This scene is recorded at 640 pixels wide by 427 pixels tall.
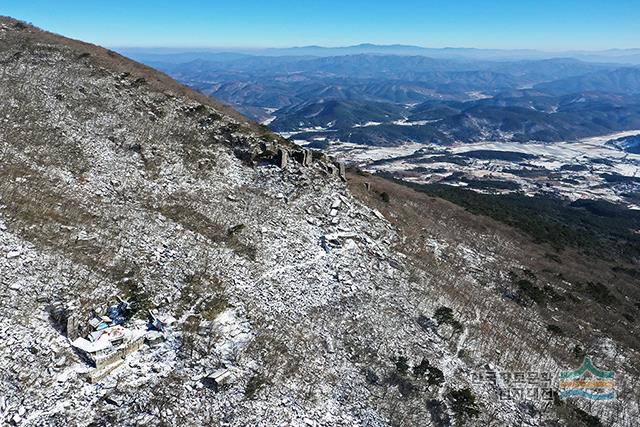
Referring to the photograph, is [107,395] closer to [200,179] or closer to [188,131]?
[200,179]

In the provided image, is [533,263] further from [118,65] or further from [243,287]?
[118,65]

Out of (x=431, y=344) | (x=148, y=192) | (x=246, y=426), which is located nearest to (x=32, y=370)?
(x=246, y=426)

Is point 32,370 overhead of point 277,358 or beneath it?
overhead

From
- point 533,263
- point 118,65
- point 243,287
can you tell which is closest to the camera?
point 243,287

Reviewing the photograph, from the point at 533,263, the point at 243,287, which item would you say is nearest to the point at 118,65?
the point at 243,287

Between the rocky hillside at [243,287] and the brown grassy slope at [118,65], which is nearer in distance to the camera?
the rocky hillside at [243,287]

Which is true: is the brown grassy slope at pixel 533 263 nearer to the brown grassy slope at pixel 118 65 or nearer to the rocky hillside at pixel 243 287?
the rocky hillside at pixel 243 287

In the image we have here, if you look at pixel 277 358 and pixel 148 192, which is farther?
pixel 148 192

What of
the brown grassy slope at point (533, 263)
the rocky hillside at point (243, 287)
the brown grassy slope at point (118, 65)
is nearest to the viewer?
the rocky hillside at point (243, 287)

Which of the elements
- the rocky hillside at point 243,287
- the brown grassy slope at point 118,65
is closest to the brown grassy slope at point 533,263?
the rocky hillside at point 243,287
